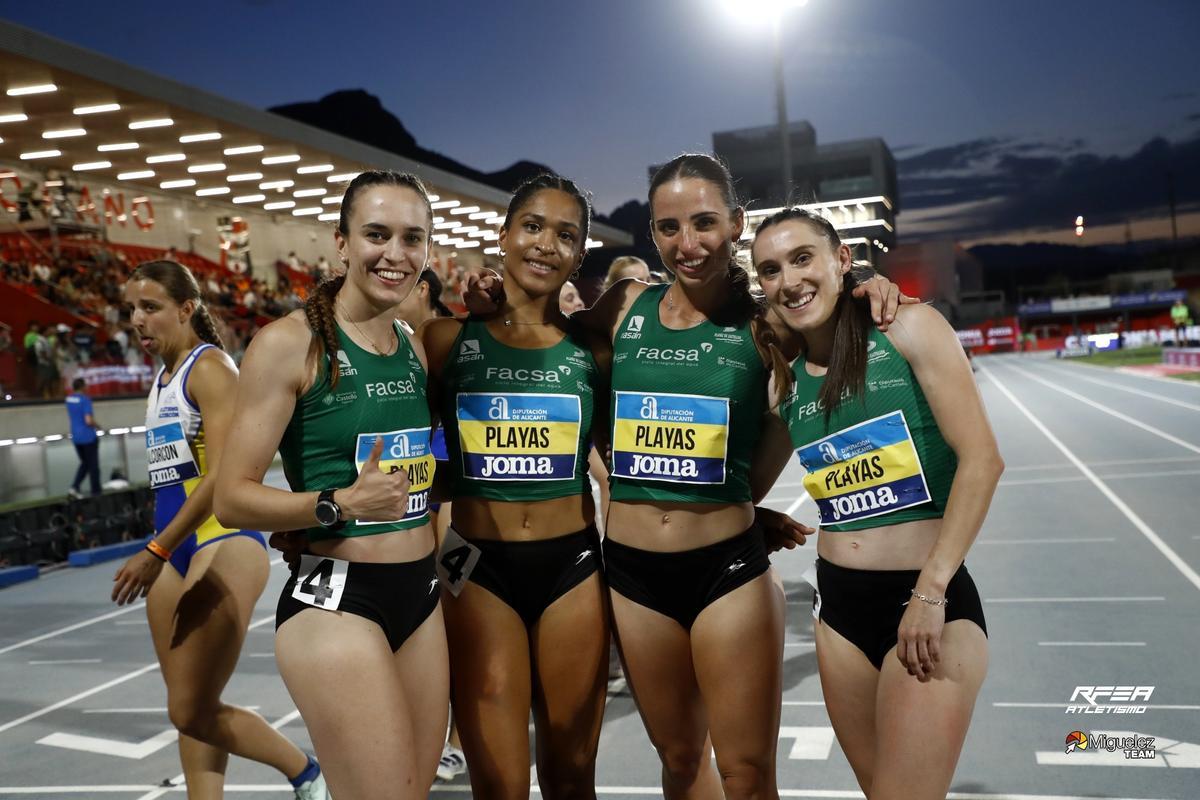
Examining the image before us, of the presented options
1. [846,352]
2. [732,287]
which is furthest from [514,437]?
[846,352]

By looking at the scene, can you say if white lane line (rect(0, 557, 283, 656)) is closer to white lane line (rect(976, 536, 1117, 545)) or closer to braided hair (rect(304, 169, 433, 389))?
braided hair (rect(304, 169, 433, 389))

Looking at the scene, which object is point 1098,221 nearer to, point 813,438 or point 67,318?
point 67,318

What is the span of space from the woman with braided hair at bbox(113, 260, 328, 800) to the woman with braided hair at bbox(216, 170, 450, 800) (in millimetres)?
1042

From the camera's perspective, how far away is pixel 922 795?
2.59m

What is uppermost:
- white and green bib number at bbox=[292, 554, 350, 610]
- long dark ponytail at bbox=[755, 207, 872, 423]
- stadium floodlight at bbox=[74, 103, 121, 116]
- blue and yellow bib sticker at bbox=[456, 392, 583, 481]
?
stadium floodlight at bbox=[74, 103, 121, 116]

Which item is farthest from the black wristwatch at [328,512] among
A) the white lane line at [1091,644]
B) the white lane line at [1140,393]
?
the white lane line at [1140,393]

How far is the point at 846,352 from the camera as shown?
9.21ft

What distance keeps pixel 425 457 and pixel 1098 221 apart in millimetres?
146051

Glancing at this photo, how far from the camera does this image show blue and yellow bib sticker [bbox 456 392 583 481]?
3146 millimetres

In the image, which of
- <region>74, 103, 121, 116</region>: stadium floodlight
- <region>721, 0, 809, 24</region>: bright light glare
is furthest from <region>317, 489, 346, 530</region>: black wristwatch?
<region>74, 103, 121, 116</region>: stadium floodlight

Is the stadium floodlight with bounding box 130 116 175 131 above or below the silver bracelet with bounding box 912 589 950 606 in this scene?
above

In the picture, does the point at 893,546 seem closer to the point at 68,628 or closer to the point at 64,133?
the point at 68,628

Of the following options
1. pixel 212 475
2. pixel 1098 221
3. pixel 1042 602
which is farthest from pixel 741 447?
pixel 1098 221

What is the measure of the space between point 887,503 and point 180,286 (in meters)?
2.93
